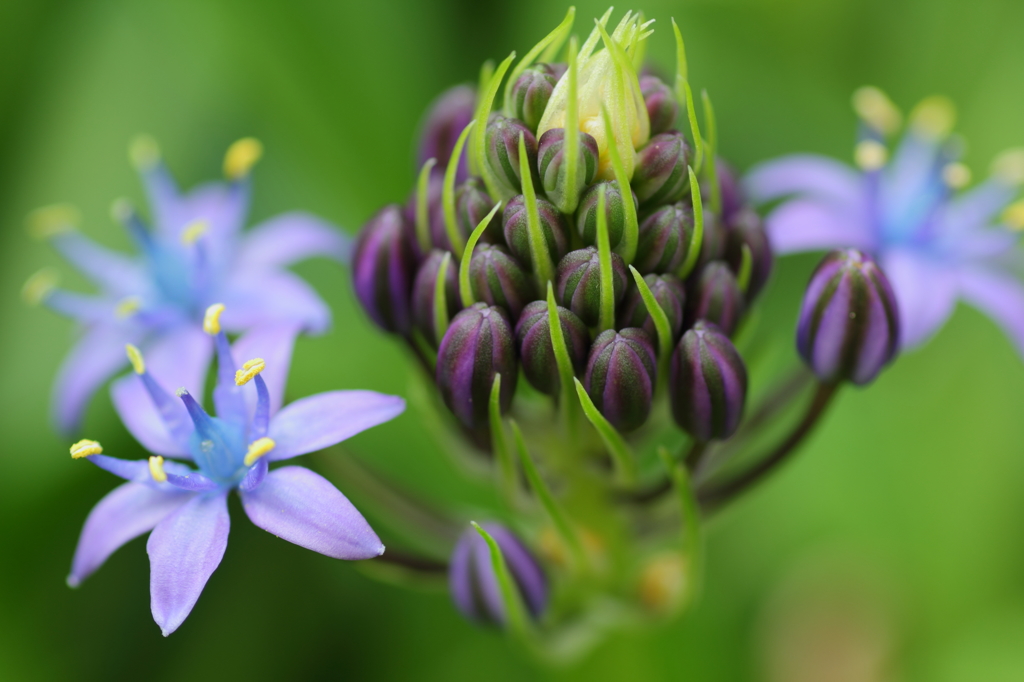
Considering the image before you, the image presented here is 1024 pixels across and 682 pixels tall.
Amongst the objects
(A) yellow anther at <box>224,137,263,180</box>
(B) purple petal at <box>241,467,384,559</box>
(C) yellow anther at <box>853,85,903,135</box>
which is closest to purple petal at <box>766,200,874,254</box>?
(C) yellow anther at <box>853,85,903,135</box>

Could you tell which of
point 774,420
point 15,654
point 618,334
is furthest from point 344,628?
point 618,334

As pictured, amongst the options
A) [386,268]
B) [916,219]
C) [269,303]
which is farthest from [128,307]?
[916,219]

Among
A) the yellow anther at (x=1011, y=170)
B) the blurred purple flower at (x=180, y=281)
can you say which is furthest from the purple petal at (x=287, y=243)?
the yellow anther at (x=1011, y=170)

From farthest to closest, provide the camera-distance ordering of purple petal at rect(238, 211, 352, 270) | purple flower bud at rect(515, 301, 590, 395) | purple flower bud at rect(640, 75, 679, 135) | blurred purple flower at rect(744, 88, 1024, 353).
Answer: purple petal at rect(238, 211, 352, 270), blurred purple flower at rect(744, 88, 1024, 353), purple flower bud at rect(640, 75, 679, 135), purple flower bud at rect(515, 301, 590, 395)

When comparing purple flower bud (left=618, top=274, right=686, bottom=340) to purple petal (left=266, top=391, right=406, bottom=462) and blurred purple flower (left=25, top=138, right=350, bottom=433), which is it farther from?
blurred purple flower (left=25, top=138, right=350, bottom=433)

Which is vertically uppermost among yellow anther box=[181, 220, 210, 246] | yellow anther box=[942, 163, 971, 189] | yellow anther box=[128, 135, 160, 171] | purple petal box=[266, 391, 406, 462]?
yellow anther box=[128, 135, 160, 171]
